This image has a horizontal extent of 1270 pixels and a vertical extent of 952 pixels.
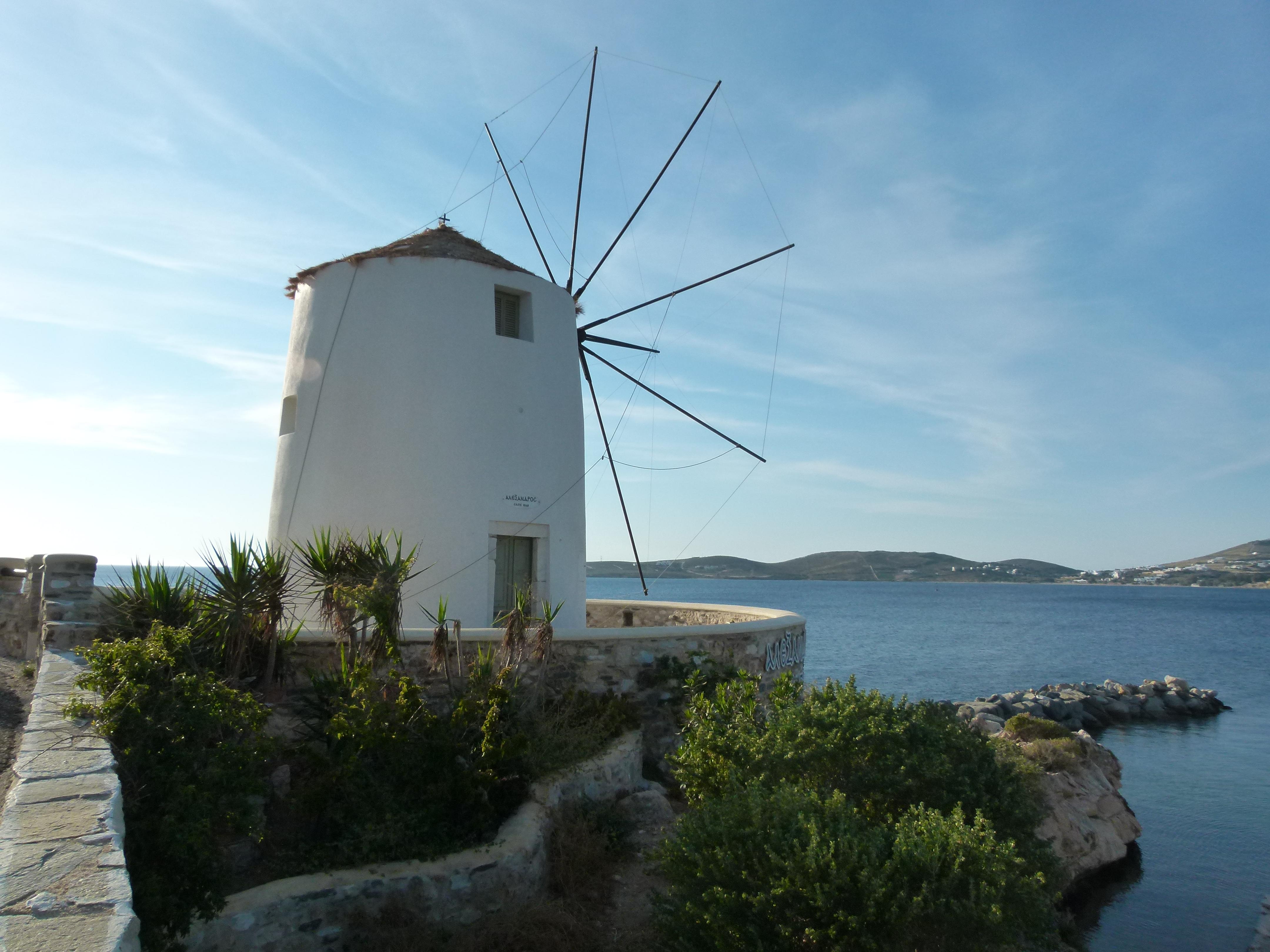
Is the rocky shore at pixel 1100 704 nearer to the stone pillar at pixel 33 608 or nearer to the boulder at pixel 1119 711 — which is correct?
the boulder at pixel 1119 711

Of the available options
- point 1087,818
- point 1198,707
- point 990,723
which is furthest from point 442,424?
point 1198,707

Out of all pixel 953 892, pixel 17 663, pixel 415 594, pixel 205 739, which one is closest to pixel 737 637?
pixel 415 594

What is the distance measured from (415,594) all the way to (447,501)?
4.65ft

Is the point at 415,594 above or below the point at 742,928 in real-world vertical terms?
above

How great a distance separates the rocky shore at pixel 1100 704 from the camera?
87.6 ft

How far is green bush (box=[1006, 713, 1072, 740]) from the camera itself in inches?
741

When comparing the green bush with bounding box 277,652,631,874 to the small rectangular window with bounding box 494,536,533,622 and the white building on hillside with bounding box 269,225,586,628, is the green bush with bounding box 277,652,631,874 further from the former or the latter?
the small rectangular window with bounding box 494,536,533,622

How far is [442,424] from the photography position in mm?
13328

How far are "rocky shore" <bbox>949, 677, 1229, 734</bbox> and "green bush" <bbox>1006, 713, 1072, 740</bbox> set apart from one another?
13.0 ft

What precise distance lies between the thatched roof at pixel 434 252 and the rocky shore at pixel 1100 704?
1756 cm

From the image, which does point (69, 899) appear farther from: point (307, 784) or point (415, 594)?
point (415, 594)

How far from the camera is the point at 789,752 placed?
7.92 m

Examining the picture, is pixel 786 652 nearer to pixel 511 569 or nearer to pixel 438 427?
pixel 511 569

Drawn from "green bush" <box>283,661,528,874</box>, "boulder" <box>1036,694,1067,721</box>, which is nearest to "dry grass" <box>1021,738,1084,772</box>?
"boulder" <box>1036,694,1067,721</box>
